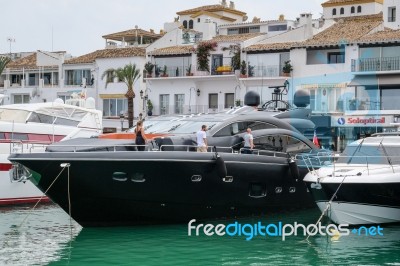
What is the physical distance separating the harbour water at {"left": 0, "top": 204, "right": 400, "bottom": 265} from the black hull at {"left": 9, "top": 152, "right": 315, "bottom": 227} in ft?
1.47

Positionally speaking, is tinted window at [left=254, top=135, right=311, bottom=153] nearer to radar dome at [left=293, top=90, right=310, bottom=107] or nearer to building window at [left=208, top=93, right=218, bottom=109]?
radar dome at [left=293, top=90, right=310, bottom=107]

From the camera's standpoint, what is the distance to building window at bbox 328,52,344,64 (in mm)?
49531

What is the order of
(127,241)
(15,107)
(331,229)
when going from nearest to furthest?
(127,241), (331,229), (15,107)

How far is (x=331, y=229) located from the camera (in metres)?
20.6

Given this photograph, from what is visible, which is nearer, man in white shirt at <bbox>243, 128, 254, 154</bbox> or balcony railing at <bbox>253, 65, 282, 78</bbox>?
man in white shirt at <bbox>243, 128, 254, 154</bbox>

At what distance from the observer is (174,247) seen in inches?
729

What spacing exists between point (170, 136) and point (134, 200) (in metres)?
3.11

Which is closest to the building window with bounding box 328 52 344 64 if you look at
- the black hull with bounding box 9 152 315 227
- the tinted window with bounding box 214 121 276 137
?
the tinted window with bounding box 214 121 276 137

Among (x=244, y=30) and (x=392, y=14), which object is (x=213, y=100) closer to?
(x=244, y=30)

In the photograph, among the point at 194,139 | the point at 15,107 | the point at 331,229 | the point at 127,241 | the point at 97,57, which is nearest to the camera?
the point at 127,241

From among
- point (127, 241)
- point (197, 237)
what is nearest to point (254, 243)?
point (197, 237)

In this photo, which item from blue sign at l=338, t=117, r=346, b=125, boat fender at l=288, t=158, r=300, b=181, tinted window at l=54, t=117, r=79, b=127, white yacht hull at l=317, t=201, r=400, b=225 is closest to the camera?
white yacht hull at l=317, t=201, r=400, b=225

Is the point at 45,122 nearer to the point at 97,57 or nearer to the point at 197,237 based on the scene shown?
the point at 197,237

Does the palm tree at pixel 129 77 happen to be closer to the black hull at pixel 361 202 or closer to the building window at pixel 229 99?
the building window at pixel 229 99
